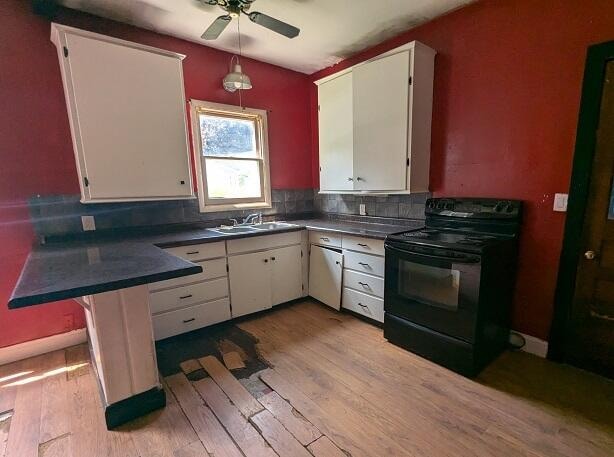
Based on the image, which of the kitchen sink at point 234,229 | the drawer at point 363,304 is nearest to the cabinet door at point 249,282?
the kitchen sink at point 234,229

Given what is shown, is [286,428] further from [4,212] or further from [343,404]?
[4,212]

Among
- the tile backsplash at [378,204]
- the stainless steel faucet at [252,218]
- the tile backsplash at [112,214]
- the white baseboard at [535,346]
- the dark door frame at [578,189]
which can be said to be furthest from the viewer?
the stainless steel faucet at [252,218]

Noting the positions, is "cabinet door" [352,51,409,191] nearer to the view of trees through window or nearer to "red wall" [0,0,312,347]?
the view of trees through window

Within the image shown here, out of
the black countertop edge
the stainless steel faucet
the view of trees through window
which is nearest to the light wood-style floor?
the black countertop edge

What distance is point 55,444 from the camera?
4.94ft

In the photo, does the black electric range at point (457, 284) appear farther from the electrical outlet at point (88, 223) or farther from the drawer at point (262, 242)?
the electrical outlet at point (88, 223)

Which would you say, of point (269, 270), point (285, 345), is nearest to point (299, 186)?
point (269, 270)

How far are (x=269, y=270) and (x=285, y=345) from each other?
768 millimetres

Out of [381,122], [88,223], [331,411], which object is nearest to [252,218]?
[88,223]

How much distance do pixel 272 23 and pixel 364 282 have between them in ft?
6.95

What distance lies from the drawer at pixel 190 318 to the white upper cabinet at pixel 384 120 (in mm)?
1674

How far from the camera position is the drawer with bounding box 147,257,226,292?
2367 mm

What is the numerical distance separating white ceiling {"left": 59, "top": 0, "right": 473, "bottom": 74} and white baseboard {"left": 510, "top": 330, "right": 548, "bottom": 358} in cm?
256

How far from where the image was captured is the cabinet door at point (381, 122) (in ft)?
8.02
